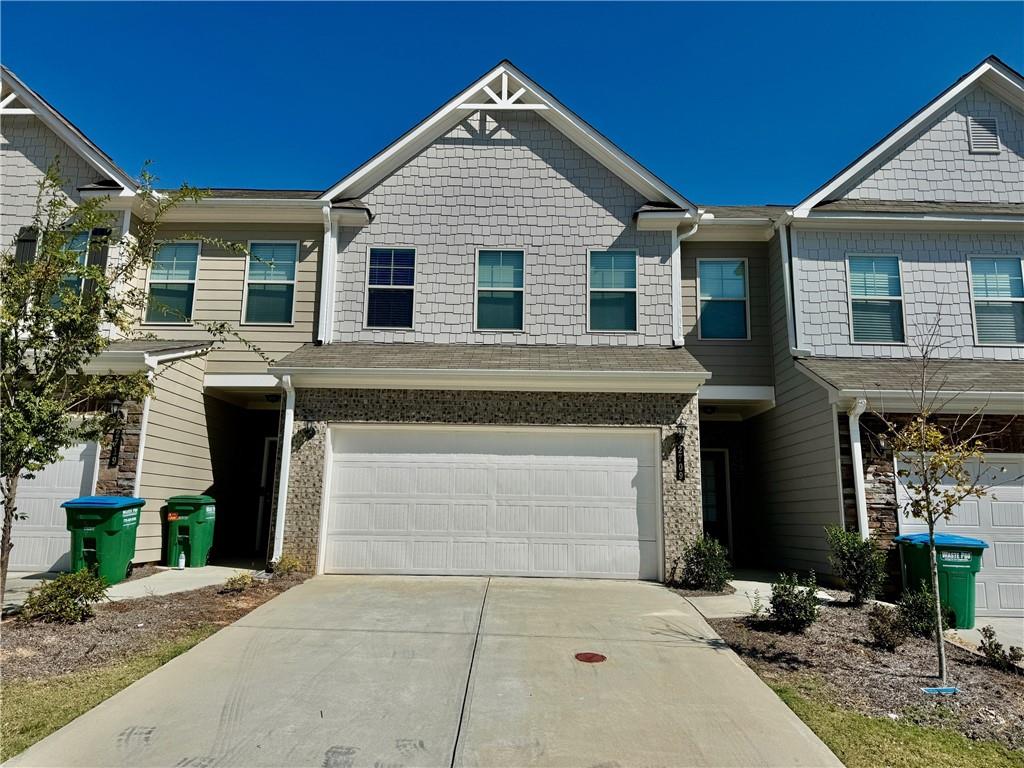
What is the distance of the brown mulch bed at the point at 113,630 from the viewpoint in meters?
5.72

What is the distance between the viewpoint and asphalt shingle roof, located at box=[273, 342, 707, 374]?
10469 mm

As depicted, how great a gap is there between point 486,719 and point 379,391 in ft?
21.2

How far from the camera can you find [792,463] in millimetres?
11695

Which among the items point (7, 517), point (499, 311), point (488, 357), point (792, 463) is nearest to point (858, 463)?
point (792, 463)

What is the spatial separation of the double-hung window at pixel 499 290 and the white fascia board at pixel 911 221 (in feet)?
16.2

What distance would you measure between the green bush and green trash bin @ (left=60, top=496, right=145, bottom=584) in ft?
31.1

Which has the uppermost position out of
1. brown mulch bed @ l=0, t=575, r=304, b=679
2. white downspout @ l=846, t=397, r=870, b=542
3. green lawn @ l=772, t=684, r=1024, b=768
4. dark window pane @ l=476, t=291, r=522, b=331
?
dark window pane @ l=476, t=291, r=522, b=331

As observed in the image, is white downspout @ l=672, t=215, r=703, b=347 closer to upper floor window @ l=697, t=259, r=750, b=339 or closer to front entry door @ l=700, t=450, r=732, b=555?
upper floor window @ l=697, t=259, r=750, b=339

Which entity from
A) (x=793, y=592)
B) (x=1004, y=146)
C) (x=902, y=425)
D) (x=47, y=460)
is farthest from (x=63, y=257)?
(x=1004, y=146)

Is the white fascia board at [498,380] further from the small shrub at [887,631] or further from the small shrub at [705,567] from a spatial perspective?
the small shrub at [887,631]

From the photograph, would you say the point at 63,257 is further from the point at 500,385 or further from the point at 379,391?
the point at 500,385

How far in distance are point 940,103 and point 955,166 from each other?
1150 mm

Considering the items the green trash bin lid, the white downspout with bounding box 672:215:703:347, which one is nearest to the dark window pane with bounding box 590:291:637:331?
the white downspout with bounding box 672:215:703:347

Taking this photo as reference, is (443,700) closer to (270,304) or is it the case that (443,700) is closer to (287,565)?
(287,565)
